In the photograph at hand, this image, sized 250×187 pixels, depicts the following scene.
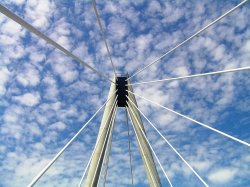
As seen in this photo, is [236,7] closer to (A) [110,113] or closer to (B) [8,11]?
(B) [8,11]

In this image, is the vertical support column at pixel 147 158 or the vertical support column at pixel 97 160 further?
the vertical support column at pixel 147 158

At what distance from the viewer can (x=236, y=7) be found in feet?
20.9

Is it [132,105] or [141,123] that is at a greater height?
[132,105]

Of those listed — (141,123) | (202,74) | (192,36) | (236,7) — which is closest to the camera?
(236,7)

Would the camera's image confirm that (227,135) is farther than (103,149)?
No

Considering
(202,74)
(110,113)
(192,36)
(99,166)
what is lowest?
(99,166)

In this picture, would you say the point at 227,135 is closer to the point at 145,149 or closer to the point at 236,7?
the point at 236,7

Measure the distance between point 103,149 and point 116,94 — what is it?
344cm

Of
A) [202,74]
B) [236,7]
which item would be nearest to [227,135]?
[202,74]

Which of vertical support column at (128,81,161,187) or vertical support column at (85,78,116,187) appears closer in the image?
vertical support column at (85,78,116,187)

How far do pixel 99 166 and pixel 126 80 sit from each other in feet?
15.9

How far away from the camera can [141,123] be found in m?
12.5

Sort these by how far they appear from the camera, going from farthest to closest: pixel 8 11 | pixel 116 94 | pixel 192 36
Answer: pixel 116 94 → pixel 192 36 → pixel 8 11

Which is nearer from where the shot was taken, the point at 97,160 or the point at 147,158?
the point at 97,160
